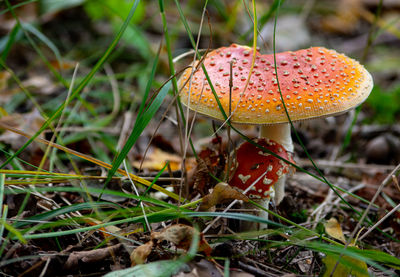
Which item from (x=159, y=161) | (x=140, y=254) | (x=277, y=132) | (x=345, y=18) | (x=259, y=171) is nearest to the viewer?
(x=140, y=254)

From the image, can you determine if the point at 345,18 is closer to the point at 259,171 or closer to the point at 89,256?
the point at 259,171

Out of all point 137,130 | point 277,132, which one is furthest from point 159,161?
point 137,130

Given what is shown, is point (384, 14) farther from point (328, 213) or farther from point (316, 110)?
point (316, 110)

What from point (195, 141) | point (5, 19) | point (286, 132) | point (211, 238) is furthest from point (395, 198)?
point (5, 19)

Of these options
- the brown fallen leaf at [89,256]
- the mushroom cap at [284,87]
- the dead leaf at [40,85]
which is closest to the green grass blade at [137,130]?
the mushroom cap at [284,87]

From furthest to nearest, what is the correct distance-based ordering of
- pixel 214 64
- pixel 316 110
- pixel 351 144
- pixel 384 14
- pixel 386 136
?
pixel 384 14 < pixel 351 144 < pixel 386 136 < pixel 214 64 < pixel 316 110

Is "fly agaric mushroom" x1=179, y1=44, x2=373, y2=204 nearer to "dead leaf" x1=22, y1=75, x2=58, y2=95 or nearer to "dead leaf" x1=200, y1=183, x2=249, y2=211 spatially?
"dead leaf" x1=200, y1=183, x2=249, y2=211

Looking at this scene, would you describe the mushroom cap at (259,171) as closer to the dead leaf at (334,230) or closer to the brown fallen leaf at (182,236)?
the dead leaf at (334,230)

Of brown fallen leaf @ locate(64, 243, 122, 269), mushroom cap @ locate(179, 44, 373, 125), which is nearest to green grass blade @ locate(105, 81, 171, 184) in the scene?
mushroom cap @ locate(179, 44, 373, 125)
